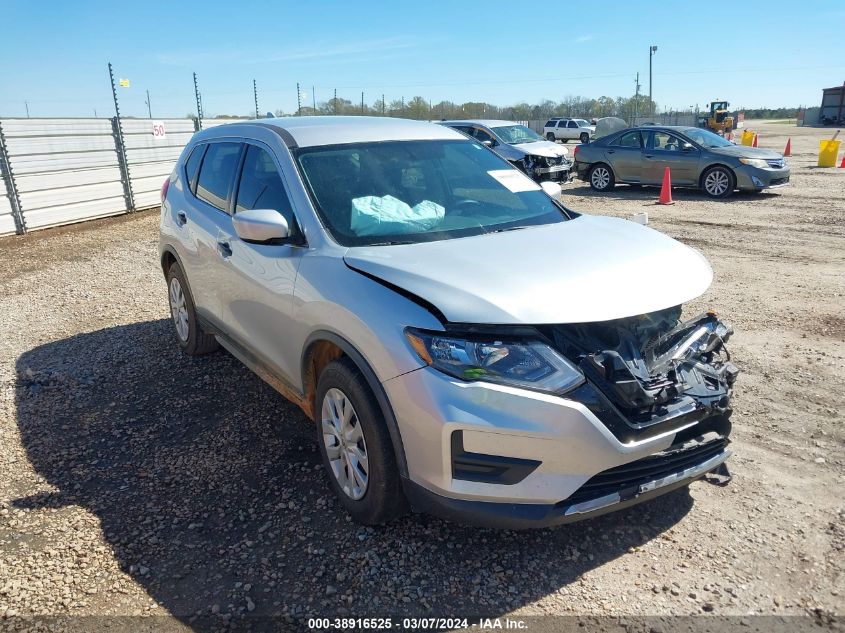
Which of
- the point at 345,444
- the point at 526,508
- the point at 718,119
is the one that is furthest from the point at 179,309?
the point at 718,119

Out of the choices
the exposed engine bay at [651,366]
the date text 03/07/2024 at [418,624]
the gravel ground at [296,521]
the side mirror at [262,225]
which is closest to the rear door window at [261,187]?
the side mirror at [262,225]

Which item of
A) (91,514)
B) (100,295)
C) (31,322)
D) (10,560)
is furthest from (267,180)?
(100,295)

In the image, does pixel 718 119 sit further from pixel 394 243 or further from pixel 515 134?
pixel 394 243

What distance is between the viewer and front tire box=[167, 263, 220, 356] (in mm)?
5117

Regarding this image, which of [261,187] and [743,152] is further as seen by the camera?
[743,152]

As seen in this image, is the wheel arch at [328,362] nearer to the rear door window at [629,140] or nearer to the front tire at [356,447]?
the front tire at [356,447]

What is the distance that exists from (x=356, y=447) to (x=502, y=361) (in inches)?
35.0

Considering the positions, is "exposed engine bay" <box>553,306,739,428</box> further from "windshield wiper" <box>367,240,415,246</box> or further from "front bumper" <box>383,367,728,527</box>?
"windshield wiper" <box>367,240,415,246</box>

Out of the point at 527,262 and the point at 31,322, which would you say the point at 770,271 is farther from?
the point at 31,322

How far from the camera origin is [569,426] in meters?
2.41

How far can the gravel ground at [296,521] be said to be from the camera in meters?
2.65

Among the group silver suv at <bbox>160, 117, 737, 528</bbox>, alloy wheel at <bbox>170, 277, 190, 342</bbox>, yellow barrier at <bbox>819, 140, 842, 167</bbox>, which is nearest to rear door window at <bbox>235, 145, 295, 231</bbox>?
silver suv at <bbox>160, 117, 737, 528</bbox>

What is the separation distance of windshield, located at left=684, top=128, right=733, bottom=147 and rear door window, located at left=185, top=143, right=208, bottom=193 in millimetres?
12128

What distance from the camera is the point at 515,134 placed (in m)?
17.4
